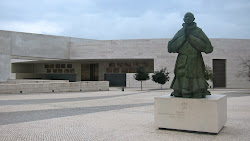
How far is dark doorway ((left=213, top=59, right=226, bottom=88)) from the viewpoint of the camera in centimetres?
3772

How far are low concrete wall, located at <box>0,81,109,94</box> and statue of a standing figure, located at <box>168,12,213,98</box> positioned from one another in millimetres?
16986

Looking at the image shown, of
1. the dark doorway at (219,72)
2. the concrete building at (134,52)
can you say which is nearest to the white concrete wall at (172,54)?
the concrete building at (134,52)

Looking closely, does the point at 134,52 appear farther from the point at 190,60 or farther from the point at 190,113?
the point at 190,113

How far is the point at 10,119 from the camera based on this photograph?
9.46m

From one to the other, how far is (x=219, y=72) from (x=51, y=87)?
2503cm

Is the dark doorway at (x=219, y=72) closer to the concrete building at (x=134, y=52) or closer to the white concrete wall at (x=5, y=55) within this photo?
the concrete building at (x=134, y=52)

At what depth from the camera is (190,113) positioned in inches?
284

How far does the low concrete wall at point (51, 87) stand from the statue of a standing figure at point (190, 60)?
55.7ft

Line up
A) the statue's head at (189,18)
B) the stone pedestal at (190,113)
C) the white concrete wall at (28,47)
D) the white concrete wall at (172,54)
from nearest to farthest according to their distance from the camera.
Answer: the stone pedestal at (190,113) < the statue's head at (189,18) < the white concrete wall at (28,47) < the white concrete wall at (172,54)

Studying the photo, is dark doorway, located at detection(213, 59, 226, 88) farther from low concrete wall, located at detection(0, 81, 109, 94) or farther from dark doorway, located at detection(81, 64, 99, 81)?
dark doorway, located at detection(81, 64, 99, 81)

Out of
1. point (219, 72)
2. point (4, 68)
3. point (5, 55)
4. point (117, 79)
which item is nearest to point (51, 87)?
point (4, 68)

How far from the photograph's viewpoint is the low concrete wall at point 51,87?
828 inches

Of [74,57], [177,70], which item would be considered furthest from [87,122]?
[74,57]

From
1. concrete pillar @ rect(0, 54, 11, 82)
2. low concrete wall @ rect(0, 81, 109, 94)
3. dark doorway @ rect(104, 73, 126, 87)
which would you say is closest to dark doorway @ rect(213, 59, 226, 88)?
dark doorway @ rect(104, 73, 126, 87)
